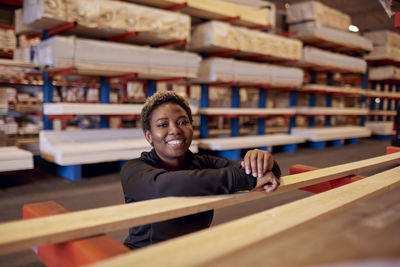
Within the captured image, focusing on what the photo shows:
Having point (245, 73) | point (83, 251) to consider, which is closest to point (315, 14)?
point (245, 73)

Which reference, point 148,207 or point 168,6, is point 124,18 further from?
point 148,207

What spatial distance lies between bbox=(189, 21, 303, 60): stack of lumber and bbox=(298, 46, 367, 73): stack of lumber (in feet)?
2.20

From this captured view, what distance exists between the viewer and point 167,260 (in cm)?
59

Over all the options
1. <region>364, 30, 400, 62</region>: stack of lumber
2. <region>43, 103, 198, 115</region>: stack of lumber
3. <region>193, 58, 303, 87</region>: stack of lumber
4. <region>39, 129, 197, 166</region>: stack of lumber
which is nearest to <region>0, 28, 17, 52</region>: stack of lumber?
A: <region>43, 103, 198, 115</region>: stack of lumber

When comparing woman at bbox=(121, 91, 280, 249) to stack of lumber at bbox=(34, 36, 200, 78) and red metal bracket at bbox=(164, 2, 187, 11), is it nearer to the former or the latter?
stack of lumber at bbox=(34, 36, 200, 78)

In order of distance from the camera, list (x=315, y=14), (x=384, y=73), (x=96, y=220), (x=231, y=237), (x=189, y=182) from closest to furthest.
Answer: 1. (x=231, y=237)
2. (x=96, y=220)
3. (x=189, y=182)
4. (x=315, y=14)
5. (x=384, y=73)

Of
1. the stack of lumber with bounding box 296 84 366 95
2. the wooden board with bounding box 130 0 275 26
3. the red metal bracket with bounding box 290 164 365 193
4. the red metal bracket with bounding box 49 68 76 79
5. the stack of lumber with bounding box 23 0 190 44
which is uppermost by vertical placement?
the wooden board with bounding box 130 0 275 26

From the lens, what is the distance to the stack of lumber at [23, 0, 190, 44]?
12.9 feet

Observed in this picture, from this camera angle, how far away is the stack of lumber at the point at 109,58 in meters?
4.00

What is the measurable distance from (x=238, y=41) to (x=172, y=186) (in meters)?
4.97

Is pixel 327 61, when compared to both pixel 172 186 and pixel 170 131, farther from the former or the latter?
pixel 172 186

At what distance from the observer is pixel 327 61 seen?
25.5 ft

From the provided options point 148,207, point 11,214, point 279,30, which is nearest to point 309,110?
point 279,30

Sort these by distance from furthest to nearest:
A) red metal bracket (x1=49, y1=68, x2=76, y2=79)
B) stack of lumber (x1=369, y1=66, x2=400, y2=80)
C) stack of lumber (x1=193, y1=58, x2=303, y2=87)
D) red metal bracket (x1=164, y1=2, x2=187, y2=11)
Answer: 1. stack of lumber (x1=369, y1=66, x2=400, y2=80)
2. stack of lumber (x1=193, y1=58, x2=303, y2=87)
3. red metal bracket (x1=164, y1=2, x2=187, y2=11)
4. red metal bracket (x1=49, y1=68, x2=76, y2=79)
